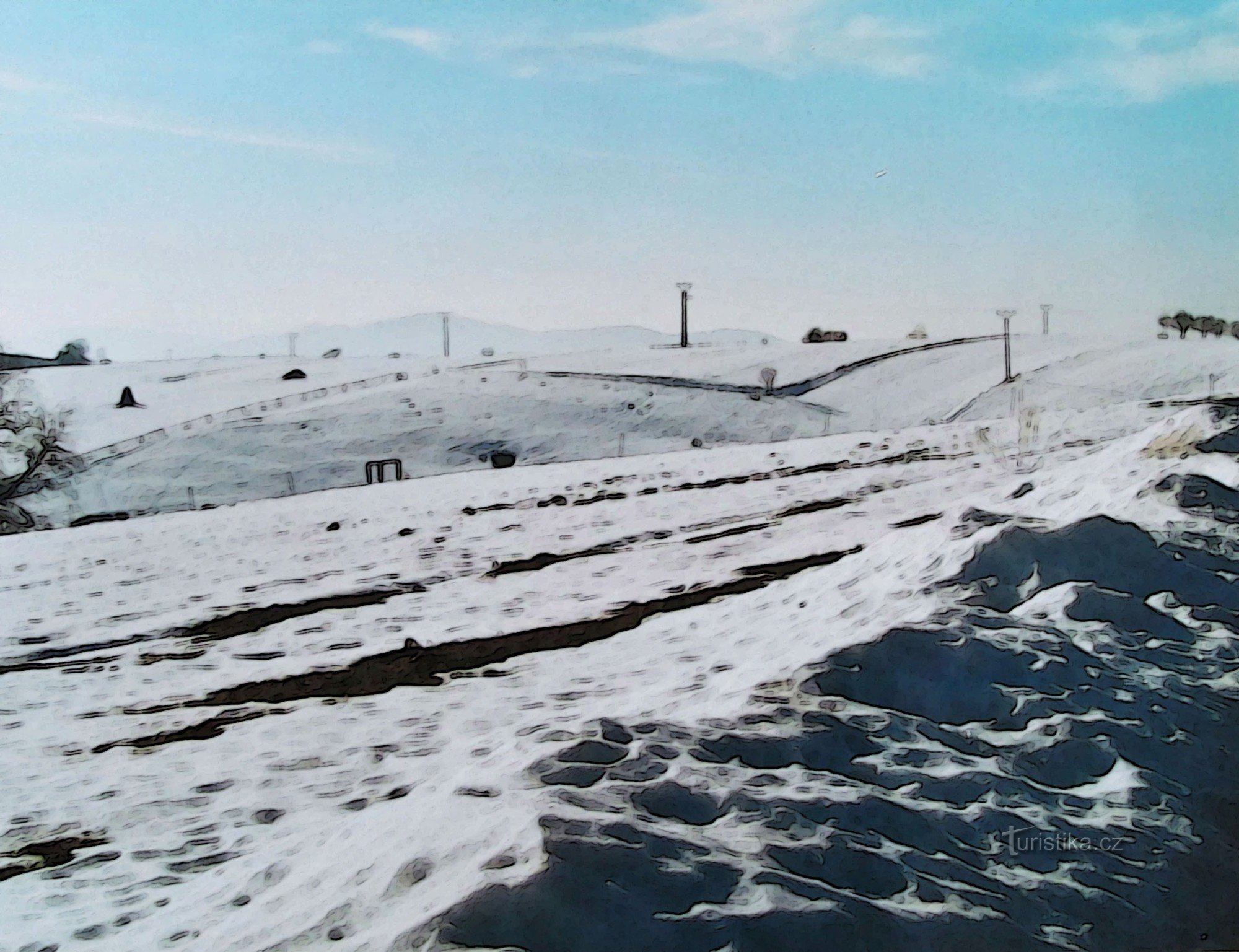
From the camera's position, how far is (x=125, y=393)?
9.77 m

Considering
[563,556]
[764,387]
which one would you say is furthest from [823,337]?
[563,556]

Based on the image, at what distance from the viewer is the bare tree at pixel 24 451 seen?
609 cm

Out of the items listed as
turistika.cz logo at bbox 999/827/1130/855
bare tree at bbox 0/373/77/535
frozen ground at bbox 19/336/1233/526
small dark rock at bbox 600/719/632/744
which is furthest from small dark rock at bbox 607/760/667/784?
Result: frozen ground at bbox 19/336/1233/526

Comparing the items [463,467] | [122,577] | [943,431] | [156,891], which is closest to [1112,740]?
[156,891]

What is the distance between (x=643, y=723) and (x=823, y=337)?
510 inches

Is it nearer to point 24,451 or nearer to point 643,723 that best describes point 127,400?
point 24,451

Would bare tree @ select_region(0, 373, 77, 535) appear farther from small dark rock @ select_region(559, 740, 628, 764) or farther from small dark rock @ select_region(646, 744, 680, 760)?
small dark rock @ select_region(646, 744, 680, 760)

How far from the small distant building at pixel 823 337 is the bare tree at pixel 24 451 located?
33.1 feet

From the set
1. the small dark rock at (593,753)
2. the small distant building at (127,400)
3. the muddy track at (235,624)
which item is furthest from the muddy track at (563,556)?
the small distant building at (127,400)

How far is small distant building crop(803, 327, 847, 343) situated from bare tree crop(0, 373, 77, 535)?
33.1 feet

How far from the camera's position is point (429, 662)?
407 cm

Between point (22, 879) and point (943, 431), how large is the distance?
6989mm

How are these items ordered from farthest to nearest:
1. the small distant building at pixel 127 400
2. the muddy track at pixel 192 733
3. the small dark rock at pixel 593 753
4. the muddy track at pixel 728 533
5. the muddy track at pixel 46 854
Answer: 1. the small distant building at pixel 127 400
2. the muddy track at pixel 728 533
3. the muddy track at pixel 192 733
4. the muddy track at pixel 46 854
5. the small dark rock at pixel 593 753

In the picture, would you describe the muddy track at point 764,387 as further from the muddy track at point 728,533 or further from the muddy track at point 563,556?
the muddy track at point 563,556
